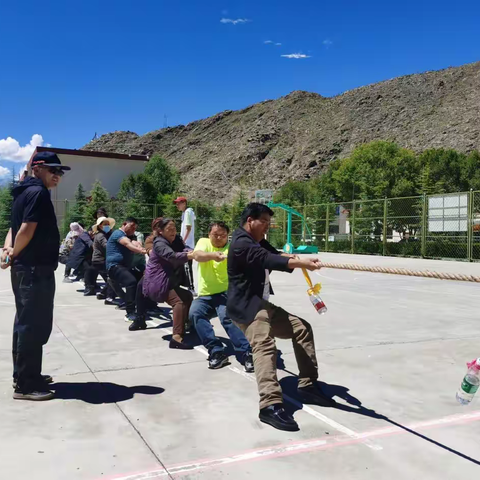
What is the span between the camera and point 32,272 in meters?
4.16

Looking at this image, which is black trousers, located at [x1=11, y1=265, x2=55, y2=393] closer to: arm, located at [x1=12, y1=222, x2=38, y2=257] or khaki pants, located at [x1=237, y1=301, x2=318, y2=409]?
arm, located at [x1=12, y1=222, x2=38, y2=257]

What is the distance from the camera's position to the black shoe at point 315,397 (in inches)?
167

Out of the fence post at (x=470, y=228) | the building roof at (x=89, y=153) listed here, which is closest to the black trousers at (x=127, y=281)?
the fence post at (x=470, y=228)

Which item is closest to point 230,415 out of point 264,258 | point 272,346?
point 272,346

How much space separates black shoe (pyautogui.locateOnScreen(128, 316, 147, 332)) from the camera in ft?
23.4

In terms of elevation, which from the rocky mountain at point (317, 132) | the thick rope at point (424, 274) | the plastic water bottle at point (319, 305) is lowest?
the thick rope at point (424, 274)

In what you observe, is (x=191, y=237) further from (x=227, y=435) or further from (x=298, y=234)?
(x=298, y=234)

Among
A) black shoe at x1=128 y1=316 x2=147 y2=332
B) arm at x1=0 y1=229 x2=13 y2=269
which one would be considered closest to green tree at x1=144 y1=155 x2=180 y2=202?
black shoe at x1=128 y1=316 x2=147 y2=332

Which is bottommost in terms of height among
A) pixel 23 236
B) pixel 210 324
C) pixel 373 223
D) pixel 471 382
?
pixel 210 324

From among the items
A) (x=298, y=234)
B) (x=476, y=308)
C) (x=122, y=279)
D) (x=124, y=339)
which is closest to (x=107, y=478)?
(x=124, y=339)

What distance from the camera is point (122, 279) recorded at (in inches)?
320

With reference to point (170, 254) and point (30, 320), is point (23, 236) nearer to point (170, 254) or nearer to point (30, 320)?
point (30, 320)

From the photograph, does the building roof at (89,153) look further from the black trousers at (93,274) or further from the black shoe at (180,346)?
the black shoe at (180,346)

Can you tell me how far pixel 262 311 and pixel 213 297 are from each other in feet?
6.37
